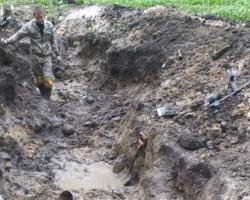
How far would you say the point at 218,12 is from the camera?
13.5 m

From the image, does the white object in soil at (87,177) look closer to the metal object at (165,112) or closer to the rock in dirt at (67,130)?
the rock in dirt at (67,130)

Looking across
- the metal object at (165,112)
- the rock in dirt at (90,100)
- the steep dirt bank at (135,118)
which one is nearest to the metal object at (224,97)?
the steep dirt bank at (135,118)

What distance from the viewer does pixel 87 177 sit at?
10117 millimetres

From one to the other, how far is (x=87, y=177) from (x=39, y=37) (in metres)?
3.55

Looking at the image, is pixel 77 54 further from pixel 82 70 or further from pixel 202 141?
pixel 202 141

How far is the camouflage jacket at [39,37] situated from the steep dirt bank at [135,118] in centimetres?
44

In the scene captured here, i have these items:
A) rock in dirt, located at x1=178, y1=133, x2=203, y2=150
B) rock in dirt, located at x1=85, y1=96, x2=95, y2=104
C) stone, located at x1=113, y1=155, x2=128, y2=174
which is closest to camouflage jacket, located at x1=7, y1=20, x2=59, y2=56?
rock in dirt, located at x1=85, y1=96, x2=95, y2=104

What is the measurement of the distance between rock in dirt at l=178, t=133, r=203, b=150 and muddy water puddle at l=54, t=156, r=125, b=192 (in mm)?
1516

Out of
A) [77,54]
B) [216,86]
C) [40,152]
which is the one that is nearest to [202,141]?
[216,86]

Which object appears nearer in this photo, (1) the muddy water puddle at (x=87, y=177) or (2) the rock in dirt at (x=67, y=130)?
(1) the muddy water puddle at (x=87, y=177)

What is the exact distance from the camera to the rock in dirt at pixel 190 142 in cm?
872

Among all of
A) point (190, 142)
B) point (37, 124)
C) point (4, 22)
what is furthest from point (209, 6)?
point (190, 142)

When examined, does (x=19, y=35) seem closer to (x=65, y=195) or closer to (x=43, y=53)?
(x=43, y=53)

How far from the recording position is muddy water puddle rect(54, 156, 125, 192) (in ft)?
32.0
